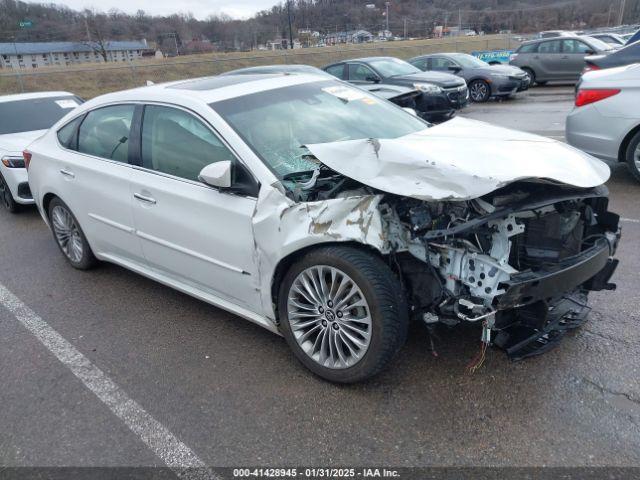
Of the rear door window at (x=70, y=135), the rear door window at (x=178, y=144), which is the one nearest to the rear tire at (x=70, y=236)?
the rear door window at (x=70, y=135)

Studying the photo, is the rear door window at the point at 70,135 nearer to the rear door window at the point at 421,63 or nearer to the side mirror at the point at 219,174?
the side mirror at the point at 219,174

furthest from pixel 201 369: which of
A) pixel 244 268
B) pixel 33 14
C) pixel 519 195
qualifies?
pixel 33 14

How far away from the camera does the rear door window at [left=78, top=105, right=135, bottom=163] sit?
12.6 ft

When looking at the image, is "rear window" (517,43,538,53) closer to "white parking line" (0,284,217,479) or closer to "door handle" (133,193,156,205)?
"door handle" (133,193,156,205)

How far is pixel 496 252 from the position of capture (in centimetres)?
254

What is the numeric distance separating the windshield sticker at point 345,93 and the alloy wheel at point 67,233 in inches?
100

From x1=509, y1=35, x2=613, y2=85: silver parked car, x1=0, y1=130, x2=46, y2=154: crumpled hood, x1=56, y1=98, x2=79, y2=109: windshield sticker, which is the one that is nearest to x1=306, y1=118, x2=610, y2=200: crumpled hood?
x1=0, y1=130, x2=46, y2=154: crumpled hood

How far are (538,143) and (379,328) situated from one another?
151 cm

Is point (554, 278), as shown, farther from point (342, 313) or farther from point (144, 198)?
point (144, 198)

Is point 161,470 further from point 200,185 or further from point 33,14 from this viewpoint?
point 33,14

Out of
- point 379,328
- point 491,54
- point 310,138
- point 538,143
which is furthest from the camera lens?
point 491,54

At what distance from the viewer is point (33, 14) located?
41.1 m

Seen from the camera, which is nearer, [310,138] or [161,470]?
[161,470]

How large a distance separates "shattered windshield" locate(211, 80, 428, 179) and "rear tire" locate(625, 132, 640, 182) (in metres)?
3.29
